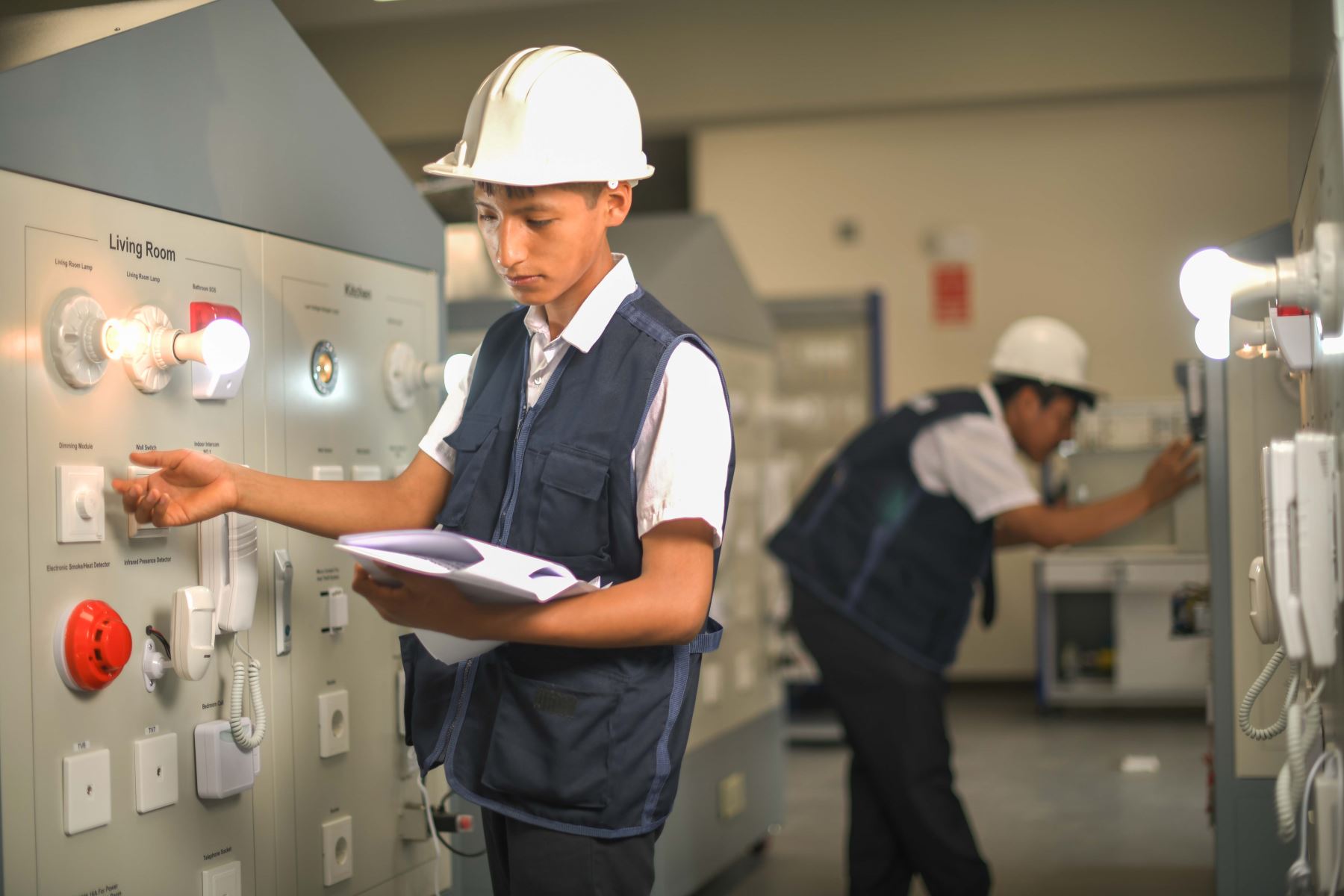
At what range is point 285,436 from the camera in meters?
1.78

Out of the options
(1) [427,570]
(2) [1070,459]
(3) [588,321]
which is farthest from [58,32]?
(2) [1070,459]

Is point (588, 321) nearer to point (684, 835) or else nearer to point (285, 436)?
point (285, 436)

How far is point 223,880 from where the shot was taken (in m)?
1.63

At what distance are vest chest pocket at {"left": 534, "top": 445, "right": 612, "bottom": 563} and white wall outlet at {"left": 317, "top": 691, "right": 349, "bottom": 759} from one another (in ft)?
2.17

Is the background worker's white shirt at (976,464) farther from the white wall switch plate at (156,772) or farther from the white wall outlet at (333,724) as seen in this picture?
the white wall switch plate at (156,772)

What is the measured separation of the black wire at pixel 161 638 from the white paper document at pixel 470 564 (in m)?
0.43

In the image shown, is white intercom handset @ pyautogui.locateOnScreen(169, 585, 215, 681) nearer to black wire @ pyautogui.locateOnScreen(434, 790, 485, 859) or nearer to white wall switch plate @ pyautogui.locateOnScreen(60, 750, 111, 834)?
white wall switch plate @ pyautogui.locateOnScreen(60, 750, 111, 834)

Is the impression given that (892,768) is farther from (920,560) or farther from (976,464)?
(976,464)

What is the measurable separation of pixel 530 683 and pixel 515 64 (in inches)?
27.3

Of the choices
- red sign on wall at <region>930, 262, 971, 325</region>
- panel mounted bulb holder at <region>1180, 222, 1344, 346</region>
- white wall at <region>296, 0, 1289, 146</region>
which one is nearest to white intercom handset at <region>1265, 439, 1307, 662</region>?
panel mounted bulb holder at <region>1180, 222, 1344, 346</region>

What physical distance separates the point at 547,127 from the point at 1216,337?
825mm

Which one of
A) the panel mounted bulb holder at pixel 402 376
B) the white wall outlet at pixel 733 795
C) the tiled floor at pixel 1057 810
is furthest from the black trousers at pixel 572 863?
the tiled floor at pixel 1057 810

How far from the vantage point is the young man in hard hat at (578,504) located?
133 cm

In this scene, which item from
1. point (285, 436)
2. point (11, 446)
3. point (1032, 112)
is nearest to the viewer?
point (11, 446)
